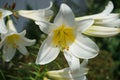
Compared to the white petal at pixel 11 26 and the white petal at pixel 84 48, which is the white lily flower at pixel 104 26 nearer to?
the white petal at pixel 84 48

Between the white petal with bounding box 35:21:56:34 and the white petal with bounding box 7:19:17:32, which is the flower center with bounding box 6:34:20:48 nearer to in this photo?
the white petal with bounding box 7:19:17:32

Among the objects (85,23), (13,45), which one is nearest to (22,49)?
(13,45)

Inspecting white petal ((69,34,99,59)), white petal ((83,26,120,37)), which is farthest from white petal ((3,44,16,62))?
white petal ((83,26,120,37))

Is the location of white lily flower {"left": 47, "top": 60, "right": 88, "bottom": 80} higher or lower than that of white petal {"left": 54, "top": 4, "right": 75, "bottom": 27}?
lower

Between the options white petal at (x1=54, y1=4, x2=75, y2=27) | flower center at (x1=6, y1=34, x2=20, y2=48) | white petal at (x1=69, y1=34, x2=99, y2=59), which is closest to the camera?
white petal at (x1=54, y1=4, x2=75, y2=27)

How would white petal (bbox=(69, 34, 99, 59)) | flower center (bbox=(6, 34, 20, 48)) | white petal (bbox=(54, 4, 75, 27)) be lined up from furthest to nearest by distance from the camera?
1. flower center (bbox=(6, 34, 20, 48))
2. white petal (bbox=(69, 34, 99, 59))
3. white petal (bbox=(54, 4, 75, 27))

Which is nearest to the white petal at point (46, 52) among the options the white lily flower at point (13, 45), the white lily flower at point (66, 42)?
the white lily flower at point (66, 42)

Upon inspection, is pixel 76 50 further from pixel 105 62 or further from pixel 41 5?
pixel 105 62
